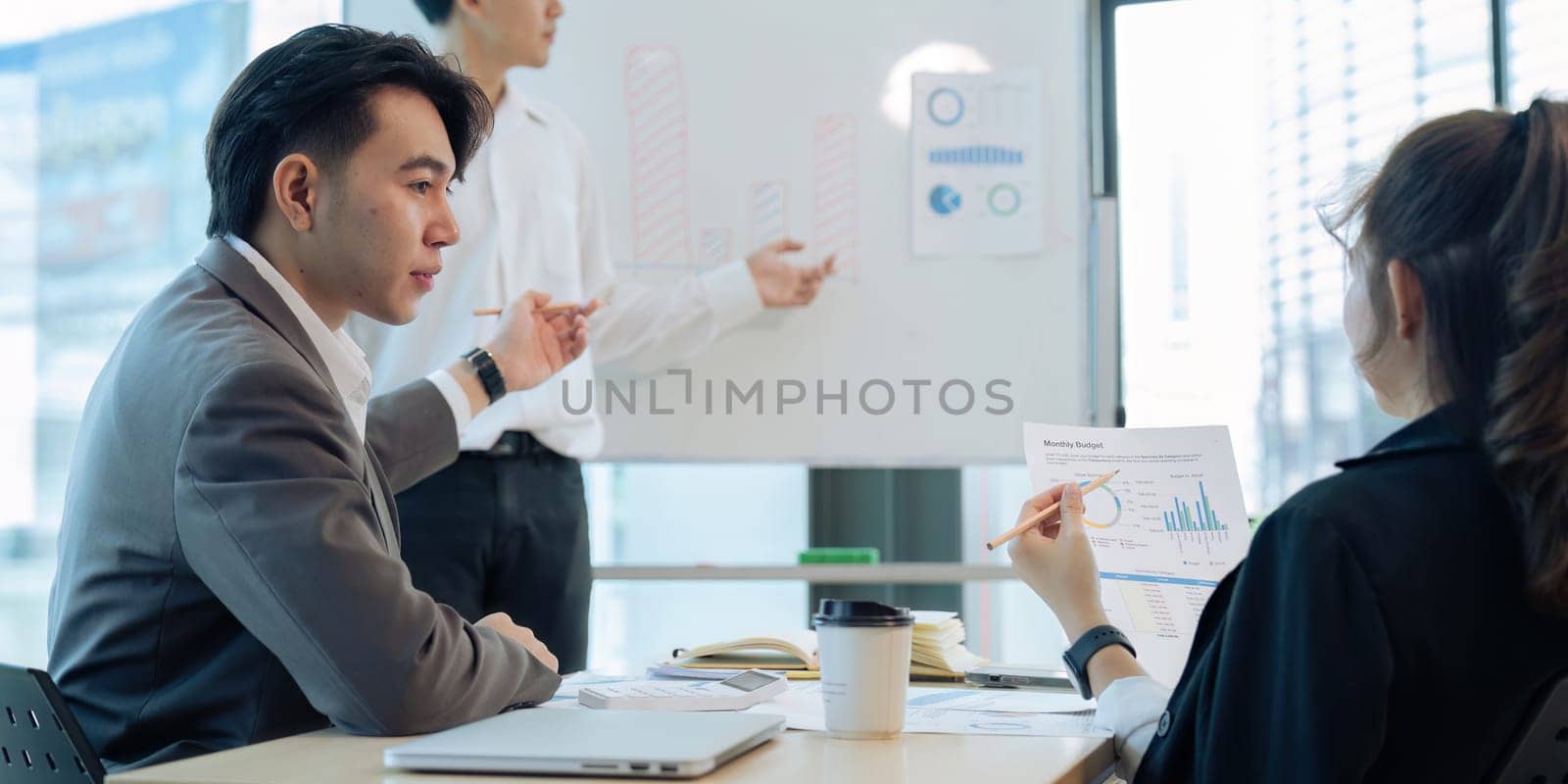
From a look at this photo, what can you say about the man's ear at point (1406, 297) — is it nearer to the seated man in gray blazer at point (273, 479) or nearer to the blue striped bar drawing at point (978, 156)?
the seated man in gray blazer at point (273, 479)

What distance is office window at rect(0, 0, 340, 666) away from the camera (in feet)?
9.87

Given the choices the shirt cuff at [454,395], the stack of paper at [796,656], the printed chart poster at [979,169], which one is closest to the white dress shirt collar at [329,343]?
the shirt cuff at [454,395]

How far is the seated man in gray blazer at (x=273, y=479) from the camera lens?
1.12 metres

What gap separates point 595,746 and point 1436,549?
24.2 inches

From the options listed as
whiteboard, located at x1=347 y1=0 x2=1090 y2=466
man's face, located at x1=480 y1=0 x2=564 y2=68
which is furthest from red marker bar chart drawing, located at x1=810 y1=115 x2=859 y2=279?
man's face, located at x1=480 y1=0 x2=564 y2=68

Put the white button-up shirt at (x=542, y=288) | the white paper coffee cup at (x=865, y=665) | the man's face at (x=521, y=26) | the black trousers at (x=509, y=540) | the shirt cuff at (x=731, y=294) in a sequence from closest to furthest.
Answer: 1. the white paper coffee cup at (x=865, y=665)
2. the black trousers at (x=509, y=540)
3. the white button-up shirt at (x=542, y=288)
4. the man's face at (x=521, y=26)
5. the shirt cuff at (x=731, y=294)

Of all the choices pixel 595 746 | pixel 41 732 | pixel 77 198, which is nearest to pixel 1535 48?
pixel 595 746

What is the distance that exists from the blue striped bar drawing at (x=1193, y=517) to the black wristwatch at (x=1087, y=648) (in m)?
0.32

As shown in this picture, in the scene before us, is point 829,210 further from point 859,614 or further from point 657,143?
point 859,614

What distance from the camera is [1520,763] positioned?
970 millimetres

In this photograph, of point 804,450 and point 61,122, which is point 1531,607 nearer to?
point 804,450

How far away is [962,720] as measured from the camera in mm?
1276

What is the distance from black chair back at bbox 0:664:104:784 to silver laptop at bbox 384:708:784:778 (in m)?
0.25

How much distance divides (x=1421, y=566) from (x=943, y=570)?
1875 millimetres
